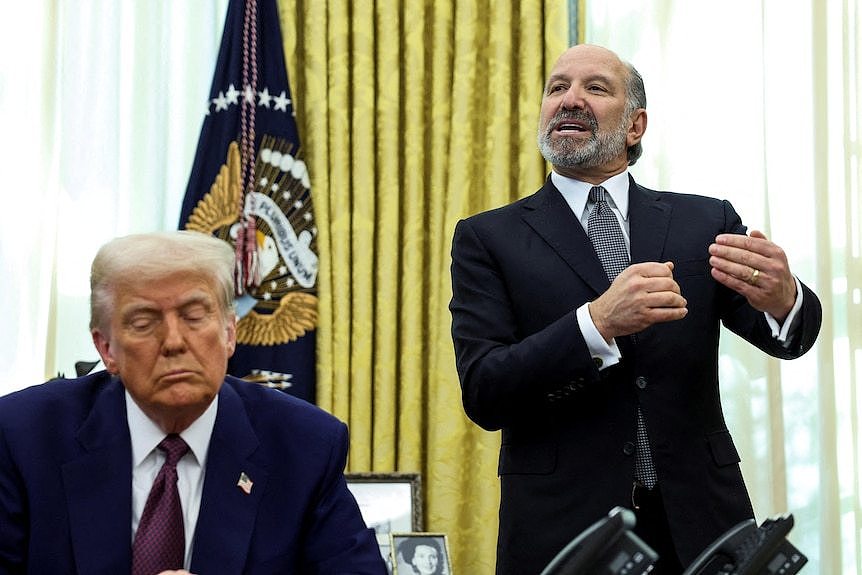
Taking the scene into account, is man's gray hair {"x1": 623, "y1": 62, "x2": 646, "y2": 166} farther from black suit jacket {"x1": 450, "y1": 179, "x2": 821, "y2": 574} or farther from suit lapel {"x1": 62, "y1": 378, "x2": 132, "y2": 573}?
suit lapel {"x1": 62, "y1": 378, "x2": 132, "y2": 573}

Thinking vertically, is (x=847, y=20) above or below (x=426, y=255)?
above

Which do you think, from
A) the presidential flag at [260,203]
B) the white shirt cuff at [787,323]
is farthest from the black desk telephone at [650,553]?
the presidential flag at [260,203]

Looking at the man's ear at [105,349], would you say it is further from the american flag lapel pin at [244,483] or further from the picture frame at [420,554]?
the picture frame at [420,554]

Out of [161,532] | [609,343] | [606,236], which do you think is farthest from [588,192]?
[161,532]

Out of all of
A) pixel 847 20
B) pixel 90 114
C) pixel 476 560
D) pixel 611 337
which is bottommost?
pixel 476 560

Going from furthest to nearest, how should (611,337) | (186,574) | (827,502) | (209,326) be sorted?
(827,502) → (611,337) → (209,326) → (186,574)

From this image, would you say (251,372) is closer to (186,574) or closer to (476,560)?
(476,560)

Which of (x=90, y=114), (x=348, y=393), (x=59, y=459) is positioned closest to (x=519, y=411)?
(x=59, y=459)

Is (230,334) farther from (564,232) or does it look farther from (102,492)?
(564,232)

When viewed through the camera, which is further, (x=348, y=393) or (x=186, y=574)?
(x=348, y=393)

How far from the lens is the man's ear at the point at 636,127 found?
2684 mm

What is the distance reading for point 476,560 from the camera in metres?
3.92

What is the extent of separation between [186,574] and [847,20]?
10.7 feet

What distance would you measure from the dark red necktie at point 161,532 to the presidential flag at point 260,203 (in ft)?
6.72
